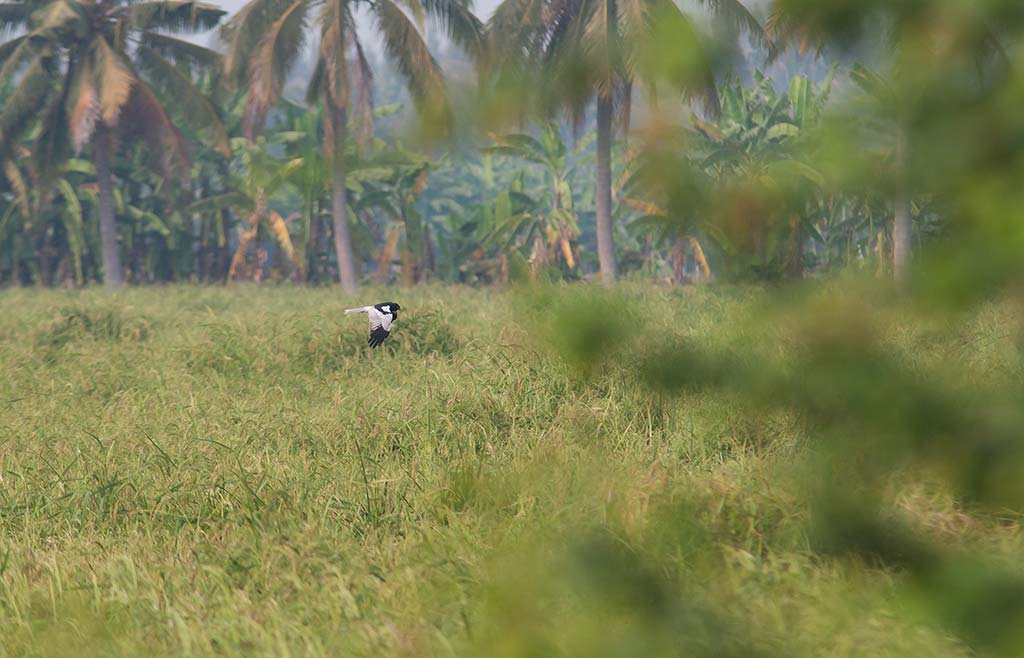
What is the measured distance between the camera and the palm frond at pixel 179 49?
62.2ft

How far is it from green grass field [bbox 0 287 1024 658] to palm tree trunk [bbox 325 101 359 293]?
31.5 ft

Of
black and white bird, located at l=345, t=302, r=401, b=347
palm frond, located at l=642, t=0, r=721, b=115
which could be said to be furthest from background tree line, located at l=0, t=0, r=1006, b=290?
black and white bird, located at l=345, t=302, r=401, b=347

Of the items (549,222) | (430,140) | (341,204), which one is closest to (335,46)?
(341,204)

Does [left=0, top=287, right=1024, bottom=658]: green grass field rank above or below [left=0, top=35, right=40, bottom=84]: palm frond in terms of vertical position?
below

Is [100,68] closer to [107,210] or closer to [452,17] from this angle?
[107,210]

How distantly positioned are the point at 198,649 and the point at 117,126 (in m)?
17.6

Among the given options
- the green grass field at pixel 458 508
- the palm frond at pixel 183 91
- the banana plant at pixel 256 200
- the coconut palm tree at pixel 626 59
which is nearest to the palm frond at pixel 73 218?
the banana plant at pixel 256 200

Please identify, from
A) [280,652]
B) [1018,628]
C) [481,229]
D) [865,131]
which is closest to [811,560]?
[280,652]

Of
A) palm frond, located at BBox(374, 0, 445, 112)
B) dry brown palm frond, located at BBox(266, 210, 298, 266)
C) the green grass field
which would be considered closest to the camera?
the green grass field

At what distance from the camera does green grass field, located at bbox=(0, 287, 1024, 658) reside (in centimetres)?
181

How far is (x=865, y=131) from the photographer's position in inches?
66.8

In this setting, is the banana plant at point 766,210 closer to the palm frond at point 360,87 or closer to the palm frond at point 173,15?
the palm frond at point 360,87

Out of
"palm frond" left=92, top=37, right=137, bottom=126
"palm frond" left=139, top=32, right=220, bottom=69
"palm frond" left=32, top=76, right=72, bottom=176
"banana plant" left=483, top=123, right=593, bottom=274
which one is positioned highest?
"palm frond" left=139, top=32, right=220, bottom=69

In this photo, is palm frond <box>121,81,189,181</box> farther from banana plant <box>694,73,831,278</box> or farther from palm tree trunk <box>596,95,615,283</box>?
banana plant <box>694,73,831,278</box>
